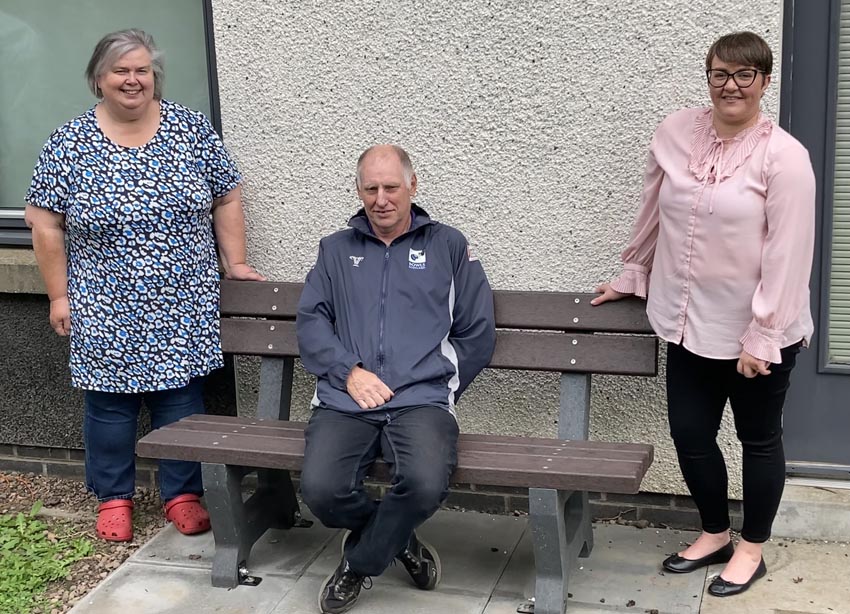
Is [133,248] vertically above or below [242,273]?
above

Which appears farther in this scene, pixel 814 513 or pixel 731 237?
pixel 814 513

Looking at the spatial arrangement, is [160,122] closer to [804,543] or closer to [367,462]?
[367,462]

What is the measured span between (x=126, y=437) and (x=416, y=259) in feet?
4.36

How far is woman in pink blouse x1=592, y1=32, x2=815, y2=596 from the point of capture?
292 cm

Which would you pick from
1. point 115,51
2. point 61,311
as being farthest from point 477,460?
point 115,51

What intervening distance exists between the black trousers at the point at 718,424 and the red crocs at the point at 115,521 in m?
1.96

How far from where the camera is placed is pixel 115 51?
140 inches

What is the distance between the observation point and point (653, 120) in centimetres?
354

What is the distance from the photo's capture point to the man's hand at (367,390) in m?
3.27

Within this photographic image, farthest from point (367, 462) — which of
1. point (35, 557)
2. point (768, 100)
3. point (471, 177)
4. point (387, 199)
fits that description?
point (768, 100)

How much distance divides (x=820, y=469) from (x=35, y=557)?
2731 millimetres

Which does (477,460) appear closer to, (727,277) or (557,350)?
(557,350)

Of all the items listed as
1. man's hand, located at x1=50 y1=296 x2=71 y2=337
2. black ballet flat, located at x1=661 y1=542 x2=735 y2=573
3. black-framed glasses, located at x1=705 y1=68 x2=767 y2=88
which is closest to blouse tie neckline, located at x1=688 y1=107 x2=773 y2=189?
black-framed glasses, located at x1=705 y1=68 x2=767 y2=88

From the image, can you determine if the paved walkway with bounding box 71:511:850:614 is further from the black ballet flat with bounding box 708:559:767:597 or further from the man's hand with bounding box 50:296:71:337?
the man's hand with bounding box 50:296:71:337
